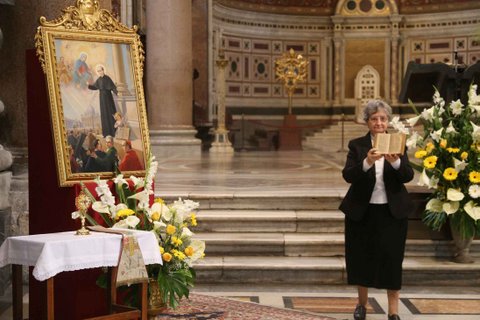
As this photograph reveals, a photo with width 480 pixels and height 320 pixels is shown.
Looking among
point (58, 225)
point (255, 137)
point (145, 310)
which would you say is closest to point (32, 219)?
point (58, 225)

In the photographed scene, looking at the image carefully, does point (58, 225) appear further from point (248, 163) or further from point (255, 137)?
point (255, 137)

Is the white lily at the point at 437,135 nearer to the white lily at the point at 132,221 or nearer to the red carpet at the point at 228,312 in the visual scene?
the red carpet at the point at 228,312

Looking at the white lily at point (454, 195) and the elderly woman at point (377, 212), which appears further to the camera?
the white lily at point (454, 195)

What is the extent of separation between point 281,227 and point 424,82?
2.20 metres

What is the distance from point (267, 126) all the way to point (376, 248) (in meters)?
19.0

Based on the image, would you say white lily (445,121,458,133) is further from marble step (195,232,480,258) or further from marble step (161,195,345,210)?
marble step (161,195,345,210)

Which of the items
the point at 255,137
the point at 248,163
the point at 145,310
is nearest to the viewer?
the point at 145,310

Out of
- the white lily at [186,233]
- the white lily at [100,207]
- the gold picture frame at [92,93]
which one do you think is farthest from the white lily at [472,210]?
the white lily at [100,207]

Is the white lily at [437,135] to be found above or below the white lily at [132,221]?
above

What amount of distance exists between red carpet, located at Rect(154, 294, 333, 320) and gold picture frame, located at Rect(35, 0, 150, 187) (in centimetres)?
127

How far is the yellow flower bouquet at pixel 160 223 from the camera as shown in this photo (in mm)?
6027

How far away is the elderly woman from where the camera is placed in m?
6.59

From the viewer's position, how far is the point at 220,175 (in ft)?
42.7

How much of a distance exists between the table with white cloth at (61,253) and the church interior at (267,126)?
509 mm
